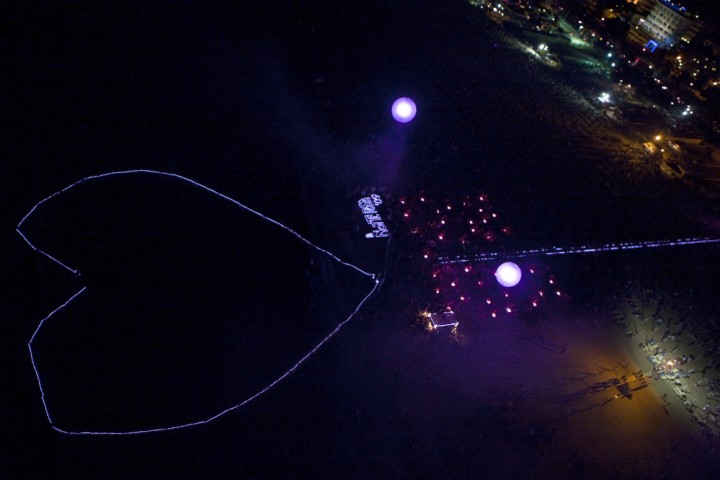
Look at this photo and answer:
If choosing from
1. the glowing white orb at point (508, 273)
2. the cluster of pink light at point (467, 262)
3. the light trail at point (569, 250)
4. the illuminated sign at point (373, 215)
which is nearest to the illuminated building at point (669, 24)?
the light trail at point (569, 250)

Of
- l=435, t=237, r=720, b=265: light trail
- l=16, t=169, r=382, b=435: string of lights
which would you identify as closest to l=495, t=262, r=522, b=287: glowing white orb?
l=435, t=237, r=720, b=265: light trail

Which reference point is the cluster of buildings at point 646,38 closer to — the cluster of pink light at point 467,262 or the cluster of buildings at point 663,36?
the cluster of buildings at point 663,36

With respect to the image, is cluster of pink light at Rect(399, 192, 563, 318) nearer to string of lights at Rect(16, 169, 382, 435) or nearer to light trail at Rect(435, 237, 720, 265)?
light trail at Rect(435, 237, 720, 265)

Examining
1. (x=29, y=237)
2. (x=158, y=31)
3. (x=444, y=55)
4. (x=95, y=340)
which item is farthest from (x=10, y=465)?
(x=444, y=55)

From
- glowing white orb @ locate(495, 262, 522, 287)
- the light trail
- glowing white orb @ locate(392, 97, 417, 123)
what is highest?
glowing white orb @ locate(392, 97, 417, 123)

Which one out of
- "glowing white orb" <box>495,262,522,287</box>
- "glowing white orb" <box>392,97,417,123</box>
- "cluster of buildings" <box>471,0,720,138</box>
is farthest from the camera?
"cluster of buildings" <box>471,0,720,138</box>

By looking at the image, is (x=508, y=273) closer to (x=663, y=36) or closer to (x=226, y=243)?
(x=226, y=243)

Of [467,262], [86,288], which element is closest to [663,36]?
[467,262]
